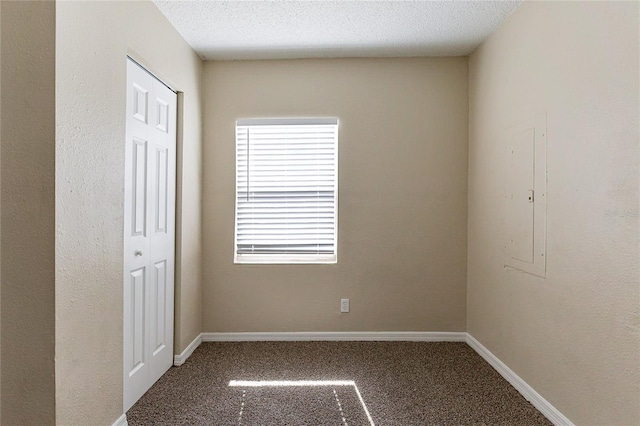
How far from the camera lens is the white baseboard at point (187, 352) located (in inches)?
119

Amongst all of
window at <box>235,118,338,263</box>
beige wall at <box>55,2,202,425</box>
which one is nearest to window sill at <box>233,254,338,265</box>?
window at <box>235,118,338,263</box>

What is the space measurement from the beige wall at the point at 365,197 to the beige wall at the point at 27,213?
195 centimetres

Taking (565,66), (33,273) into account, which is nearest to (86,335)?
(33,273)

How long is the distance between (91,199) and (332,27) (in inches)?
82.8

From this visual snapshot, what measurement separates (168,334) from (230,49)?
2.37 meters

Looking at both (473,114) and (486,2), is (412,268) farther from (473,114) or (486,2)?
(486,2)

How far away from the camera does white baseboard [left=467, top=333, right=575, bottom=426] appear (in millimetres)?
2205

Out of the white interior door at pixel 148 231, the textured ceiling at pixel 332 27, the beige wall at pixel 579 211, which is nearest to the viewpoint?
the beige wall at pixel 579 211

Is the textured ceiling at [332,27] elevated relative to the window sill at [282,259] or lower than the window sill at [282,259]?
elevated

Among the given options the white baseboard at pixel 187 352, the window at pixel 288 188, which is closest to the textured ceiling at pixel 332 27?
the window at pixel 288 188

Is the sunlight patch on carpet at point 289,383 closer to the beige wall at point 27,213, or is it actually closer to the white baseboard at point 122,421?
the white baseboard at point 122,421

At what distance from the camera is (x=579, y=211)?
205 centimetres

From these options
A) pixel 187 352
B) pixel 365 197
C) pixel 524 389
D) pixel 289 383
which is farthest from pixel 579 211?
pixel 187 352

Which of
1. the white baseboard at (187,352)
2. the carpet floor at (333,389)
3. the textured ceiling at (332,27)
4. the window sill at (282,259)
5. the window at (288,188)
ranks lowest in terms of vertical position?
the carpet floor at (333,389)
